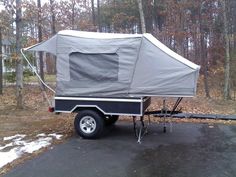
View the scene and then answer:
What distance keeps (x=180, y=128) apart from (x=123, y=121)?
2004 millimetres

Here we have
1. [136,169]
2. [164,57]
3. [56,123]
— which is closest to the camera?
[136,169]

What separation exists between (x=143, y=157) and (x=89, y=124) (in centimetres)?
225

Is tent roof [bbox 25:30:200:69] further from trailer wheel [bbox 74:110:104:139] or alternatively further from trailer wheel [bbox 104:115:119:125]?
trailer wheel [bbox 104:115:119:125]

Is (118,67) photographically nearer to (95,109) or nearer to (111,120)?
(95,109)

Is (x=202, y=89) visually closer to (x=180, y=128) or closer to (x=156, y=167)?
(x=180, y=128)

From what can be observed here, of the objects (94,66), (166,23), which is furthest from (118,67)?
(166,23)

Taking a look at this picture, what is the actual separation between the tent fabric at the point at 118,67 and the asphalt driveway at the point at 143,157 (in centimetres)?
122

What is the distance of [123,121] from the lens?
38.8 ft

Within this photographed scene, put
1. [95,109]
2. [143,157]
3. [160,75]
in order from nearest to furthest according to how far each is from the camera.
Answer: [143,157] → [160,75] → [95,109]

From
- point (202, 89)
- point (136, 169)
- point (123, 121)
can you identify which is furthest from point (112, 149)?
point (202, 89)

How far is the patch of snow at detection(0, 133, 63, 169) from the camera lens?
755cm

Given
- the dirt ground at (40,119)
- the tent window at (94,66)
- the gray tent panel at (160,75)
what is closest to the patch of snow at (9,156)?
the dirt ground at (40,119)

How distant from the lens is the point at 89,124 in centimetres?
929

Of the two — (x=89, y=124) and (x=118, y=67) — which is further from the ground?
(x=118, y=67)
